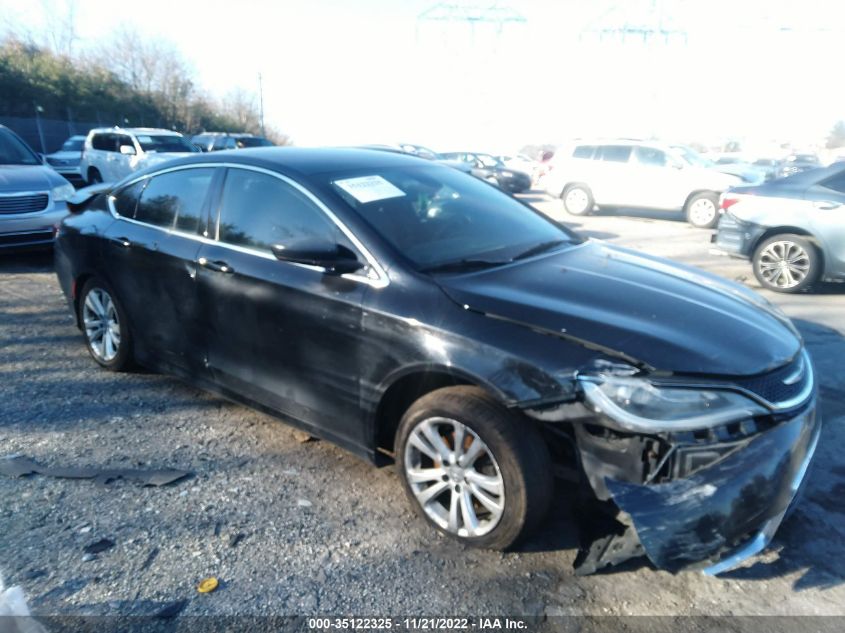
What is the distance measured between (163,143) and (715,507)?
1553 cm

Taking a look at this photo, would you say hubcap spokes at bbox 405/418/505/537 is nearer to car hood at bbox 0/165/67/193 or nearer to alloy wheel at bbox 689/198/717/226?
car hood at bbox 0/165/67/193

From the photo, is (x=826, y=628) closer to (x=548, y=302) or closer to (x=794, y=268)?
(x=548, y=302)

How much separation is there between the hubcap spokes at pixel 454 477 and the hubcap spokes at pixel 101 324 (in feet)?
8.80

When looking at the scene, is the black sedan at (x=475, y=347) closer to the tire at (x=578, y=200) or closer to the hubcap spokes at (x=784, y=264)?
the hubcap spokes at (x=784, y=264)

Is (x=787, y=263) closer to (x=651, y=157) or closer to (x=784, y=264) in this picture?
(x=784, y=264)

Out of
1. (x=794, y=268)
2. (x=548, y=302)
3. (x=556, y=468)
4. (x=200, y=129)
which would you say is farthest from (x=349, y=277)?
(x=200, y=129)

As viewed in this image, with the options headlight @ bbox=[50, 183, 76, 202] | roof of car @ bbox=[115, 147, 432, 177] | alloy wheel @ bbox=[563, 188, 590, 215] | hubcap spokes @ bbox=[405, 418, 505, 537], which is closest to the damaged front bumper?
hubcap spokes @ bbox=[405, 418, 505, 537]

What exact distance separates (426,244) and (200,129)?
40.1 meters

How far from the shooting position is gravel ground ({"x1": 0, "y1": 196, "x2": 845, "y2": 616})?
262 cm

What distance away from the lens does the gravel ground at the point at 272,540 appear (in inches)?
103

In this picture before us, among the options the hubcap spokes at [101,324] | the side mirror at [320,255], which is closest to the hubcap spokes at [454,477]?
the side mirror at [320,255]

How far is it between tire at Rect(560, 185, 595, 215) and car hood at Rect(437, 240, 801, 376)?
1291 centimetres

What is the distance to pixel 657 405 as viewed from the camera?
248 cm

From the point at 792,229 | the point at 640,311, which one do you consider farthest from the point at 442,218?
the point at 792,229
